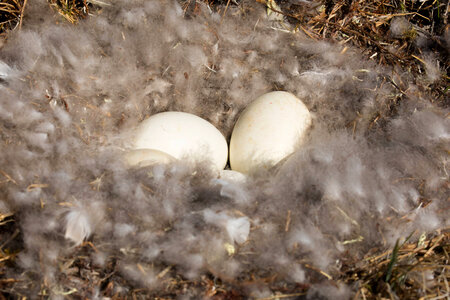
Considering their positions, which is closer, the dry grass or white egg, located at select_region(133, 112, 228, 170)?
the dry grass

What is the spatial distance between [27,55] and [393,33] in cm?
169

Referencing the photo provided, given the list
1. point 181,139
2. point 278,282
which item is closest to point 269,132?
point 181,139

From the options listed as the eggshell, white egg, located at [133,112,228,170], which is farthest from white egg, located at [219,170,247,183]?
the eggshell

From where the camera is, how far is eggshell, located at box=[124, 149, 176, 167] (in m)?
1.54

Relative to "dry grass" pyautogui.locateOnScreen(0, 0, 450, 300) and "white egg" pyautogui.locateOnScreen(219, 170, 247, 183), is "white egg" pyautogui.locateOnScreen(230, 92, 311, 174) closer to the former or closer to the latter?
"white egg" pyautogui.locateOnScreen(219, 170, 247, 183)

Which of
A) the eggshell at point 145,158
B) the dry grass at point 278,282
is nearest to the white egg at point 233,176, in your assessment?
the eggshell at point 145,158

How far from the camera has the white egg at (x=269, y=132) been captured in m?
1.69

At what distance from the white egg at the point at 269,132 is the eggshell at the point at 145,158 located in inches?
12.6

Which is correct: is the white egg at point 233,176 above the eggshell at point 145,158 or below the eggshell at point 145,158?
below

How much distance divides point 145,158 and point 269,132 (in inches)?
20.0

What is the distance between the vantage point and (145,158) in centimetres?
155

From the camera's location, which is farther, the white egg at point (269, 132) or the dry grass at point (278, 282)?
the white egg at point (269, 132)

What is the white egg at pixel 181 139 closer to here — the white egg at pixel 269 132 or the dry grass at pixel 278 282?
the white egg at pixel 269 132

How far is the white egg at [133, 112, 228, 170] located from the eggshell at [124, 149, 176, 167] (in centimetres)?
8
